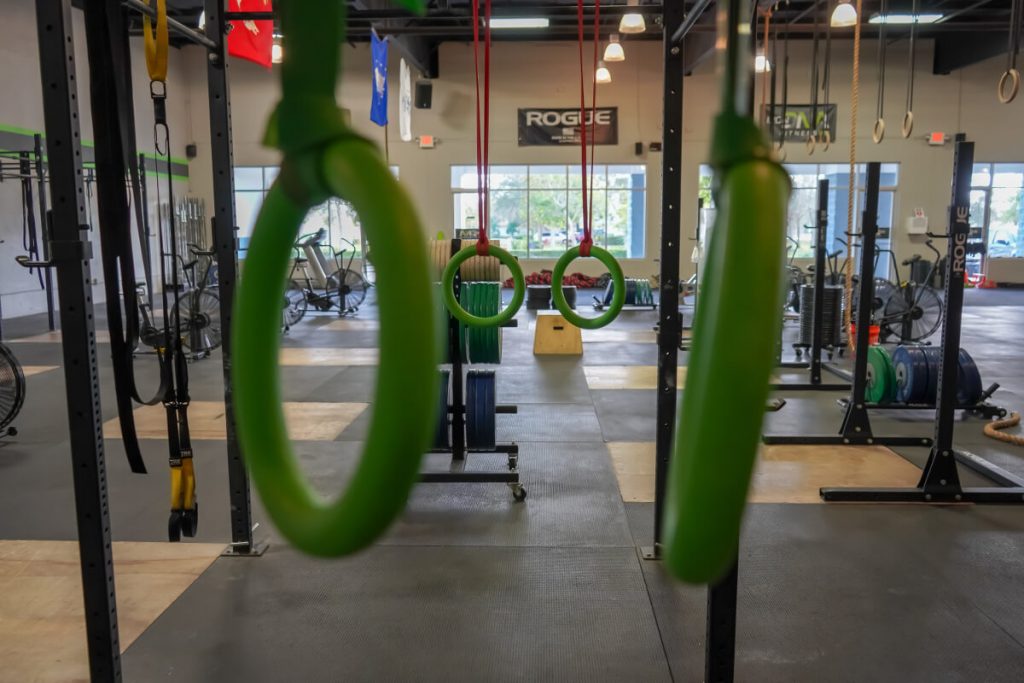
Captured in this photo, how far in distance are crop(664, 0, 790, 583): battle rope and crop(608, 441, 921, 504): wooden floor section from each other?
361cm

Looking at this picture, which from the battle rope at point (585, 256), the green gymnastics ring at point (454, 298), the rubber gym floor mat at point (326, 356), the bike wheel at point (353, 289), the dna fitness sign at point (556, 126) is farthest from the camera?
the dna fitness sign at point (556, 126)

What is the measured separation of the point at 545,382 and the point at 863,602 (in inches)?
166

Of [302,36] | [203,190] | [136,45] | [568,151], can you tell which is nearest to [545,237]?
[568,151]

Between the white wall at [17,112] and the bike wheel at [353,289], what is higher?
the white wall at [17,112]

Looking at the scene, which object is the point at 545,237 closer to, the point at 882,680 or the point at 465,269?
Answer: the point at 465,269

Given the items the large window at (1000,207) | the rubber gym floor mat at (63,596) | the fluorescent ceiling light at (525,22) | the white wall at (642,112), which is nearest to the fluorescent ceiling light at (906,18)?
the white wall at (642,112)

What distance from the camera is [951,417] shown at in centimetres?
385

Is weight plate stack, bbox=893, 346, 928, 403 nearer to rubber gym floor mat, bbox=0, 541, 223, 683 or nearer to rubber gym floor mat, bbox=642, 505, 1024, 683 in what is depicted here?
rubber gym floor mat, bbox=642, 505, 1024, 683

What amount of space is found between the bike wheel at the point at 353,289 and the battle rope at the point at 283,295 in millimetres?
11225

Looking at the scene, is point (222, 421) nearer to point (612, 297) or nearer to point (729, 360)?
point (612, 297)

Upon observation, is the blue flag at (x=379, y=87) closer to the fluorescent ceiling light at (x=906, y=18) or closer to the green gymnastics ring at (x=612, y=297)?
the green gymnastics ring at (x=612, y=297)

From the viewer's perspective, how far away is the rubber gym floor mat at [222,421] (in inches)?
205

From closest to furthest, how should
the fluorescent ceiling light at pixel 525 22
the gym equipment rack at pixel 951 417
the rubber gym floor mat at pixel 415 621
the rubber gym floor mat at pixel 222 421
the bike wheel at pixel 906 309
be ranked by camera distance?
the rubber gym floor mat at pixel 415 621 < the gym equipment rack at pixel 951 417 < the rubber gym floor mat at pixel 222 421 < the bike wheel at pixel 906 309 < the fluorescent ceiling light at pixel 525 22

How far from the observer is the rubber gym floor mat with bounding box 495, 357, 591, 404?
6.24 m
